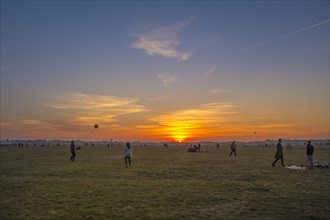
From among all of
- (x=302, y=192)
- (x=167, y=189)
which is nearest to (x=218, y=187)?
(x=167, y=189)

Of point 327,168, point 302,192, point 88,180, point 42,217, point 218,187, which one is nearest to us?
point 42,217

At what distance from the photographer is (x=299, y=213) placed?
12.4 metres

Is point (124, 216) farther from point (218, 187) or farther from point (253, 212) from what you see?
point (218, 187)

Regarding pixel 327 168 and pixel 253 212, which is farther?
pixel 327 168

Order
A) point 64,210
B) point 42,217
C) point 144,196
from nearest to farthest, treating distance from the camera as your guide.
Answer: point 42,217, point 64,210, point 144,196

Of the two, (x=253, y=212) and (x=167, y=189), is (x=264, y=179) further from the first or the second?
(x=253, y=212)

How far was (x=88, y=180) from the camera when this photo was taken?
69.8 feet

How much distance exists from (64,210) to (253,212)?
6.68 meters

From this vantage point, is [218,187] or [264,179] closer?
[218,187]

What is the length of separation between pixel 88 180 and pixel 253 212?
1160 cm

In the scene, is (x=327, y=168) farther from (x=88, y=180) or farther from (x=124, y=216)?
(x=124, y=216)

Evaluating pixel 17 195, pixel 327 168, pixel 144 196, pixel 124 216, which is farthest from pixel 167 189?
pixel 327 168

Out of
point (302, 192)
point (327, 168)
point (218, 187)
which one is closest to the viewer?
point (302, 192)

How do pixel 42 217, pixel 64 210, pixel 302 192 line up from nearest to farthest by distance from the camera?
pixel 42 217
pixel 64 210
pixel 302 192
